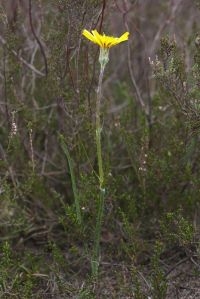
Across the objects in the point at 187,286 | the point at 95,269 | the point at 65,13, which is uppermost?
the point at 65,13

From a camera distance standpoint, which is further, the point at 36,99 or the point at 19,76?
the point at 36,99

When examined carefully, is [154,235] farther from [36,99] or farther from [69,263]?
[36,99]

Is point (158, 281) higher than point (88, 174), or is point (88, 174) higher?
point (88, 174)

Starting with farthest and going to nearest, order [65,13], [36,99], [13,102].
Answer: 1. [36,99]
2. [13,102]
3. [65,13]

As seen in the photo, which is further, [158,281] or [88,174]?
[88,174]

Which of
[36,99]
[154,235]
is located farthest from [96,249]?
[36,99]

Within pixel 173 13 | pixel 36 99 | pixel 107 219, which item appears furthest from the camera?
pixel 173 13

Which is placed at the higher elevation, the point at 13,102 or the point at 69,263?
the point at 13,102

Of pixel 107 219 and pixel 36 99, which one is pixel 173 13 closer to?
pixel 36 99
